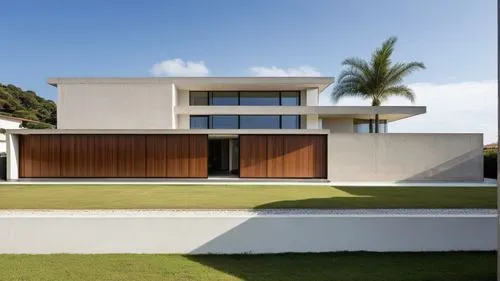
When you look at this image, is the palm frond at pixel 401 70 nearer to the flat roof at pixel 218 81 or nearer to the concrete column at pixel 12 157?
the flat roof at pixel 218 81

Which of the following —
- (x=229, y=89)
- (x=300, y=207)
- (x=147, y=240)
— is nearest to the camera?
(x=147, y=240)

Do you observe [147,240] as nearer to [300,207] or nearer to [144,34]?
[300,207]

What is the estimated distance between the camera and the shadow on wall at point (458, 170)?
19.8 metres

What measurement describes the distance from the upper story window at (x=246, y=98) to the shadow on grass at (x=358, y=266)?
56.9ft

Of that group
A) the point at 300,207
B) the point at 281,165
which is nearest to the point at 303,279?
the point at 300,207

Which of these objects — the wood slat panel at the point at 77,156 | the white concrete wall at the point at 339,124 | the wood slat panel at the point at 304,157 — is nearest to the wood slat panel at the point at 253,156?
the wood slat panel at the point at 304,157

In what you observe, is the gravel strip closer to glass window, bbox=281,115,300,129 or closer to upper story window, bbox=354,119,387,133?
glass window, bbox=281,115,300,129

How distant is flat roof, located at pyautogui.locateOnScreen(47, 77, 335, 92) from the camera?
2233cm

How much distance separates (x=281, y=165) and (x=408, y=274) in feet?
43.4

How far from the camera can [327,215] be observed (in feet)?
26.4

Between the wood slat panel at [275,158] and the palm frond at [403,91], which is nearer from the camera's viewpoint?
the wood slat panel at [275,158]

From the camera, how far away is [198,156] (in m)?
19.8

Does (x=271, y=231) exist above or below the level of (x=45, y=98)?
below

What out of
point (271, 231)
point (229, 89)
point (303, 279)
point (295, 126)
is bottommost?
point (303, 279)
